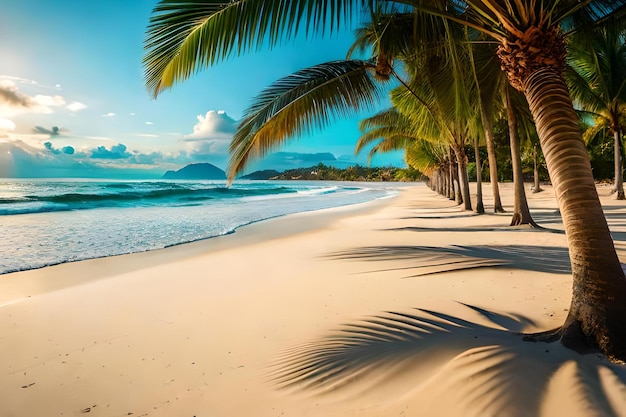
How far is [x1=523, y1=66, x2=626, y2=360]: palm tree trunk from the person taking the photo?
236 cm

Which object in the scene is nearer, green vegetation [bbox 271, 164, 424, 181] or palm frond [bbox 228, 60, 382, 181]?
palm frond [bbox 228, 60, 382, 181]

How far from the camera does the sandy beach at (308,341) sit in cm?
208

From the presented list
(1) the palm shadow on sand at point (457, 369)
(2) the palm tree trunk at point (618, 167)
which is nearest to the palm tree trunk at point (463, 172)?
(2) the palm tree trunk at point (618, 167)

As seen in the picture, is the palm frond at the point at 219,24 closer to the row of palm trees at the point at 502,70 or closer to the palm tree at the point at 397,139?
the row of palm trees at the point at 502,70

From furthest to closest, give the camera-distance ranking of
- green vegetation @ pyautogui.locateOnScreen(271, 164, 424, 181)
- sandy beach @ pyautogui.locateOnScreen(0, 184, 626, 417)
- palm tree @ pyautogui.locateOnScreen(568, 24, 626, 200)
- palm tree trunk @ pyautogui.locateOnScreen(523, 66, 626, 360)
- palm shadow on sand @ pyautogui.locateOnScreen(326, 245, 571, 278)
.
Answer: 1. green vegetation @ pyautogui.locateOnScreen(271, 164, 424, 181)
2. palm tree @ pyautogui.locateOnScreen(568, 24, 626, 200)
3. palm shadow on sand @ pyautogui.locateOnScreen(326, 245, 571, 278)
4. palm tree trunk @ pyautogui.locateOnScreen(523, 66, 626, 360)
5. sandy beach @ pyautogui.locateOnScreen(0, 184, 626, 417)

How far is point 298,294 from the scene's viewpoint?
4391mm

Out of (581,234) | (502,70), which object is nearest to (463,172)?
(502,70)

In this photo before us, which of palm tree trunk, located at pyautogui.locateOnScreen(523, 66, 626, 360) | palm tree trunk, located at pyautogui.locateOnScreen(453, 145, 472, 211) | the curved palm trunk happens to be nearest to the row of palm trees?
palm tree trunk, located at pyautogui.locateOnScreen(523, 66, 626, 360)

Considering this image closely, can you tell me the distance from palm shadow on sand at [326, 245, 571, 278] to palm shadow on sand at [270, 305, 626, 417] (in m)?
2.03

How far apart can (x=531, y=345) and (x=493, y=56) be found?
5.56 meters

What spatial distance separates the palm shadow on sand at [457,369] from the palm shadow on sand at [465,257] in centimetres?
203

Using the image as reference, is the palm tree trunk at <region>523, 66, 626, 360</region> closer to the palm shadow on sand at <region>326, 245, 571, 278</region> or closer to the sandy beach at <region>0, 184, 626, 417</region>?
the sandy beach at <region>0, 184, 626, 417</region>

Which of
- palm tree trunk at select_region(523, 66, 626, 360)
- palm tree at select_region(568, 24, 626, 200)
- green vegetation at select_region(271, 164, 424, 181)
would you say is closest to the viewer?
palm tree trunk at select_region(523, 66, 626, 360)

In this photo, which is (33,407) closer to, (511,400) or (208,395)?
(208,395)
